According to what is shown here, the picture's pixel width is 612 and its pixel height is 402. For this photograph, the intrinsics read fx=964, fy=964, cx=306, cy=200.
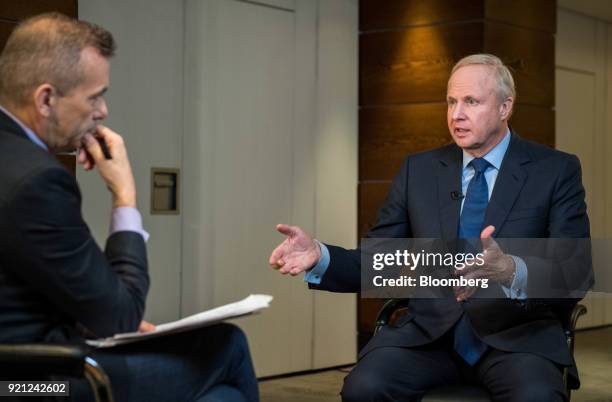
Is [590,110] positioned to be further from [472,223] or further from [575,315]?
[575,315]

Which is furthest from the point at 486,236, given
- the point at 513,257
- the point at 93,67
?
the point at 93,67

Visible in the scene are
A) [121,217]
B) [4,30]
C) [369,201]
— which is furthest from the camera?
[369,201]

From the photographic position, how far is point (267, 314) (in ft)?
20.2

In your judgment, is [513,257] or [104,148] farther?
[513,257]

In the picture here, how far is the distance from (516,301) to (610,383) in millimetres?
3419

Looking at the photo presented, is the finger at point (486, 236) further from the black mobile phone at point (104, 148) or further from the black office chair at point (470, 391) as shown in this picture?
the black mobile phone at point (104, 148)

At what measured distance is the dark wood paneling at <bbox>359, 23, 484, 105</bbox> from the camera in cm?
617

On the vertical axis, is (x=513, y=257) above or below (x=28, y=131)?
below

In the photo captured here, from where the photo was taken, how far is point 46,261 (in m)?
1.94

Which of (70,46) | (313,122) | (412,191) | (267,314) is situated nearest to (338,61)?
(313,122)

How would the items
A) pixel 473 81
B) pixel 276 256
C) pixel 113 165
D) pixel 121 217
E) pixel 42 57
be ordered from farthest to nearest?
pixel 473 81 → pixel 276 256 → pixel 113 165 → pixel 121 217 → pixel 42 57

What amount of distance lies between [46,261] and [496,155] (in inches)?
77.5

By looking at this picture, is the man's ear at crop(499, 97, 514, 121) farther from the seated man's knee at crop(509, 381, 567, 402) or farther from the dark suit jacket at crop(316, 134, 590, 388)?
the seated man's knee at crop(509, 381, 567, 402)

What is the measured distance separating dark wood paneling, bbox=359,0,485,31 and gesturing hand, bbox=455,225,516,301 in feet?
11.1
